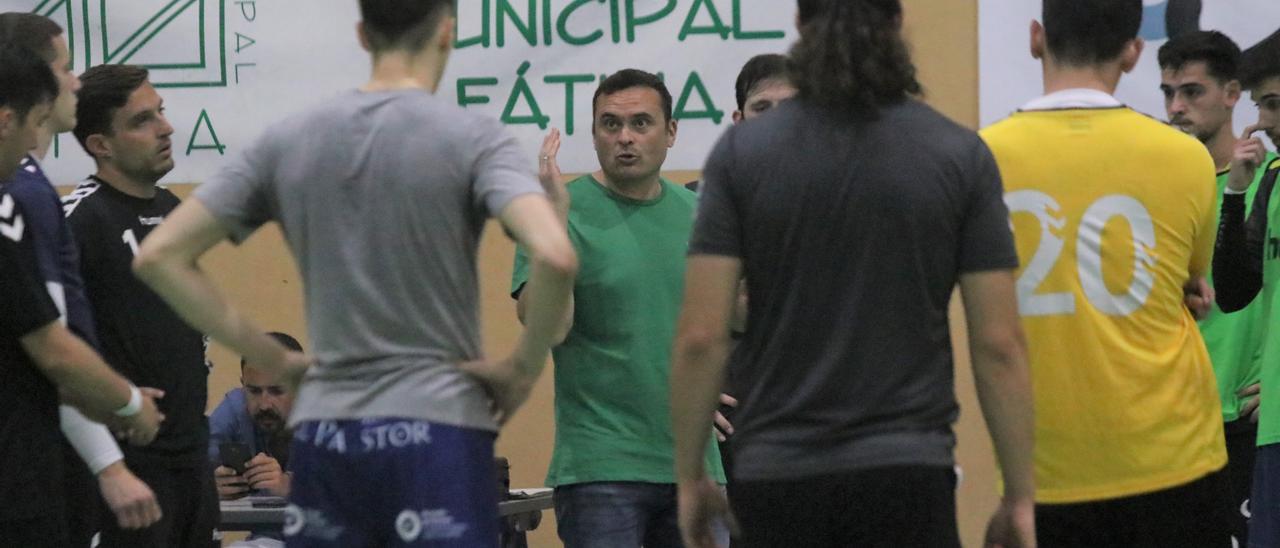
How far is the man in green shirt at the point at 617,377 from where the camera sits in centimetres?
467

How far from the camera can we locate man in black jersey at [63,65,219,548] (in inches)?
185

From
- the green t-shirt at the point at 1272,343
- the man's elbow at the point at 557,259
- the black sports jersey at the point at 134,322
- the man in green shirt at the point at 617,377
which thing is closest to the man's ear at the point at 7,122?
the black sports jersey at the point at 134,322

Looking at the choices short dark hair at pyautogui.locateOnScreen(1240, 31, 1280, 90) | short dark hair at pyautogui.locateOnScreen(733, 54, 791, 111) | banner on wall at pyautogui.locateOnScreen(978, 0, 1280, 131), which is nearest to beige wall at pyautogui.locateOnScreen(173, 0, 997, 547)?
banner on wall at pyautogui.locateOnScreen(978, 0, 1280, 131)

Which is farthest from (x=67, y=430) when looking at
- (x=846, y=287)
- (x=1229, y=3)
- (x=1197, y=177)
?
(x=1229, y=3)

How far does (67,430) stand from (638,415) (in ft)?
4.71

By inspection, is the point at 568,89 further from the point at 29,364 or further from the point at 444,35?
the point at 444,35

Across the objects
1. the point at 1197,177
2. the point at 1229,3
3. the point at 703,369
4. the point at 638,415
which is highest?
the point at 1229,3

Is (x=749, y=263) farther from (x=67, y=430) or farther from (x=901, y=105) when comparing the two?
(x=67, y=430)

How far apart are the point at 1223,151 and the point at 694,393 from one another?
9.84ft

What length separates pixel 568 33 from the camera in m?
6.84

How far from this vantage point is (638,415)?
4.71m

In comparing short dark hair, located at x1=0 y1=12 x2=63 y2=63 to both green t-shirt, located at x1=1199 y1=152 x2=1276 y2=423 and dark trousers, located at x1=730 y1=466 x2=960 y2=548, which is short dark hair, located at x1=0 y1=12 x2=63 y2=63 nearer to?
dark trousers, located at x1=730 y1=466 x2=960 y2=548

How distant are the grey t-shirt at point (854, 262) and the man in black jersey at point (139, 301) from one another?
2238 mm

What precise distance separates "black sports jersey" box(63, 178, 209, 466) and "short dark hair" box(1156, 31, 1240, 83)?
3018mm
